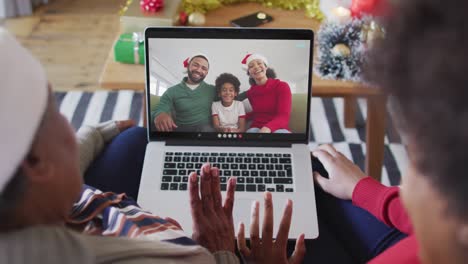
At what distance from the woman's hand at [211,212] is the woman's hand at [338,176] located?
24cm

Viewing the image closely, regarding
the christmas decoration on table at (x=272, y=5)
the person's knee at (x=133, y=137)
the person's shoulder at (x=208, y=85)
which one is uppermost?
the christmas decoration on table at (x=272, y=5)

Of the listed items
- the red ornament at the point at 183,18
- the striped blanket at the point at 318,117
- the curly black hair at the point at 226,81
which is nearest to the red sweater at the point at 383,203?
the curly black hair at the point at 226,81

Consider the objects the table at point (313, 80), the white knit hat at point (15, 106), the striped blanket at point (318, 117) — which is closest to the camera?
the white knit hat at point (15, 106)

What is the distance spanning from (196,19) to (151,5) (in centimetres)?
15

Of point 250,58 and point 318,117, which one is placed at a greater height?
point 250,58

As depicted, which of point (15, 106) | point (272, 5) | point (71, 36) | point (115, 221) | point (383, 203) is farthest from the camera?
point (71, 36)

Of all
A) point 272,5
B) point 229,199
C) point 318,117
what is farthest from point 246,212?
point 318,117

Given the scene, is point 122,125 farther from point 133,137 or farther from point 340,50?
point 340,50

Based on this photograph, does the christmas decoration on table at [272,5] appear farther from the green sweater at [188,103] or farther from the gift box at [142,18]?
the green sweater at [188,103]

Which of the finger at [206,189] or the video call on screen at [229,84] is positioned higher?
the video call on screen at [229,84]

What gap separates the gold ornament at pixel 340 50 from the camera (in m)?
1.53

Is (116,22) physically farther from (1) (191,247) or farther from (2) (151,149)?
(1) (191,247)

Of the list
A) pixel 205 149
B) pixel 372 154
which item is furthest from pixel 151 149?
pixel 372 154

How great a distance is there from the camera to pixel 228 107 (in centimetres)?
128
